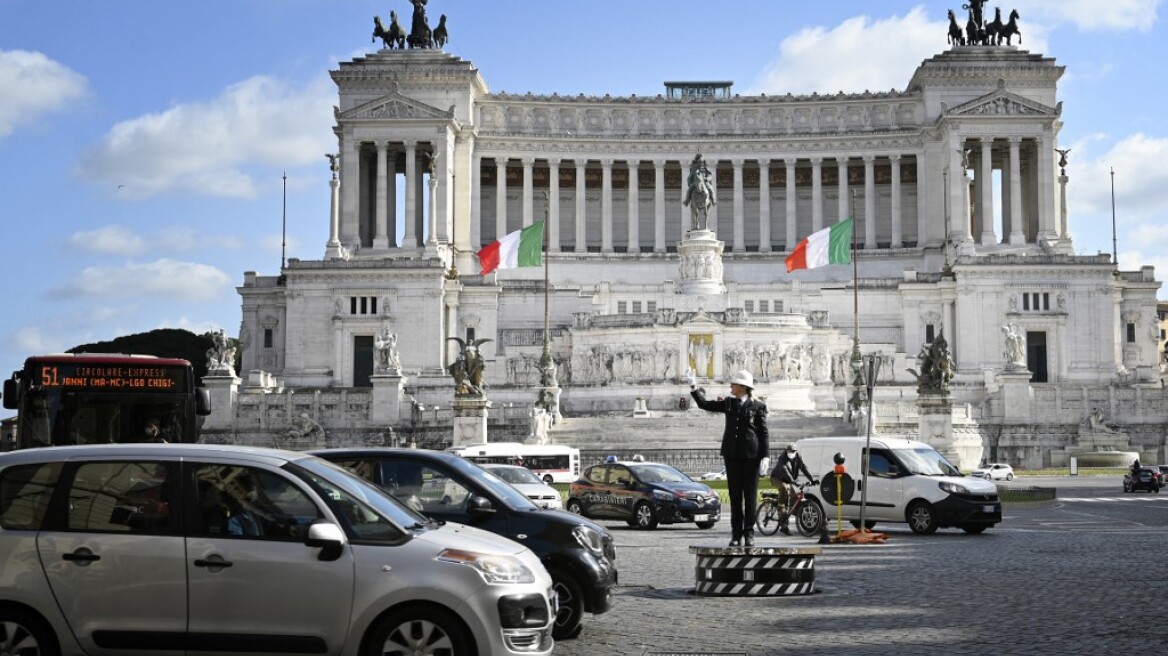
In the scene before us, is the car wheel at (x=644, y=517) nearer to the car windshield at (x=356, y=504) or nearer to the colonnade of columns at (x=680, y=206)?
the car windshield at (x=356, y=504)

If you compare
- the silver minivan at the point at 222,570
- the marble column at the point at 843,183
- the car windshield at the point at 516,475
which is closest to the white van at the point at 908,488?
the car windshield at the point at 516,475

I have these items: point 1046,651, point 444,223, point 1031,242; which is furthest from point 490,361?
point 1046,651

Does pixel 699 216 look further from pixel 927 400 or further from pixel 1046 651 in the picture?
pixel 1046 651

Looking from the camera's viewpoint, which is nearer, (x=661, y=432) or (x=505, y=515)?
(x=505, y=515)

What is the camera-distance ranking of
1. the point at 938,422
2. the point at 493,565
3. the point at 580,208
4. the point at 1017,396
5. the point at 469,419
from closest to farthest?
1. the point at 493,565
2. the point at 938,422
3. the point at 469,419
4. the point at 1017,396
5. the point at 580,208

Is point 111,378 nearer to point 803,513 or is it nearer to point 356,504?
point 803,513

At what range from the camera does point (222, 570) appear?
12.1 m

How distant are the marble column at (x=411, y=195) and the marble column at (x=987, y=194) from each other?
3660 centimetres

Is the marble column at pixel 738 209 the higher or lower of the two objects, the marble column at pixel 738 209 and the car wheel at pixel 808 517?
the higher

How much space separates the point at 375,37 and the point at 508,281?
2283 centimetres

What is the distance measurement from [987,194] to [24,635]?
91.1 metres

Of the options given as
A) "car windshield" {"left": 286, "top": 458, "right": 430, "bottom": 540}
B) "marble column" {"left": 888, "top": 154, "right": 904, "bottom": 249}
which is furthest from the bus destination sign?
"marble column" {"left": 888, "top": 154, "right": 904, "bottom": 249}

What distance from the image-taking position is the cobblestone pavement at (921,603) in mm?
15242

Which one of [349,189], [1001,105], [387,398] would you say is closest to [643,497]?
[387,398]
